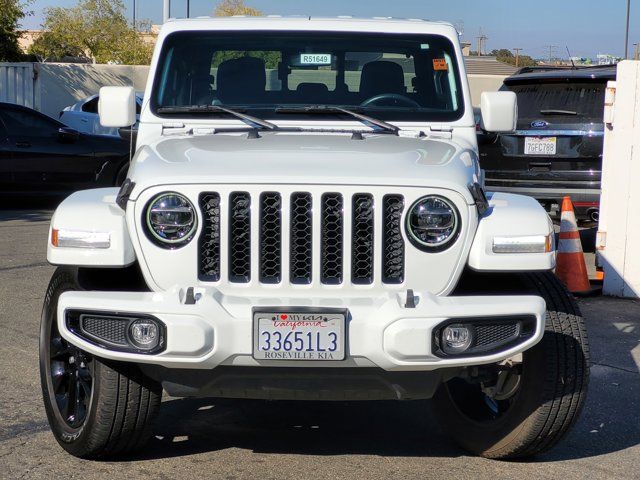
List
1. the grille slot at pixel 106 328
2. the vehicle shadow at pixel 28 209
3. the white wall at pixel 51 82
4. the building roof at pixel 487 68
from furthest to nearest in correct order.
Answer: the building roof at pixel 487 68 → the white wall at pixel 51 82 → the vehicle shadow at pixel 28 209 → the grille slot at pixel 106 328

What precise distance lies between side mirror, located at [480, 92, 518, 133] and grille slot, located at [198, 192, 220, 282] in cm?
214

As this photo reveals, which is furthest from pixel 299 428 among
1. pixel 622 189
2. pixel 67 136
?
pixel 67 136

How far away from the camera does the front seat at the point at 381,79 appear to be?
5.77 metres

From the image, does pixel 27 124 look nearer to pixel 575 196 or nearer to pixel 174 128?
pixel 575 196

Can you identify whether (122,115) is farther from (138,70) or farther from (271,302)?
(138,70)

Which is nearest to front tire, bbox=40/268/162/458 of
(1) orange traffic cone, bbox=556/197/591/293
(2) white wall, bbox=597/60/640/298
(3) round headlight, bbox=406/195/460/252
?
(3) round headlight, bbox=406/195/460/252

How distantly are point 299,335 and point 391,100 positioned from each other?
6.74ft

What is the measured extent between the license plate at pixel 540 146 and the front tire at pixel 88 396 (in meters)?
7.25

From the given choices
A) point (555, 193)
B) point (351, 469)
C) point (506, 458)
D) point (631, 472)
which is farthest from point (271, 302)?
point (555, 193)

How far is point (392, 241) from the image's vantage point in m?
4.29

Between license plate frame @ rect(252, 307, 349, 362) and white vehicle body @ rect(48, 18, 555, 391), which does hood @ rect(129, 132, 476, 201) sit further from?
license plate frame @ rect(252, 307, 349, 362)

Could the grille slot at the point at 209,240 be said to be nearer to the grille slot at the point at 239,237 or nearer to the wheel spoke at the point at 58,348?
the grille slot at the point at 239,237

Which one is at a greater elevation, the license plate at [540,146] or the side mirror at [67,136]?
the license plate at [540,146]

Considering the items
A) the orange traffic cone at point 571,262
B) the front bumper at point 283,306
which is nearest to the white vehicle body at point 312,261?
the front bumper at point 283,306
